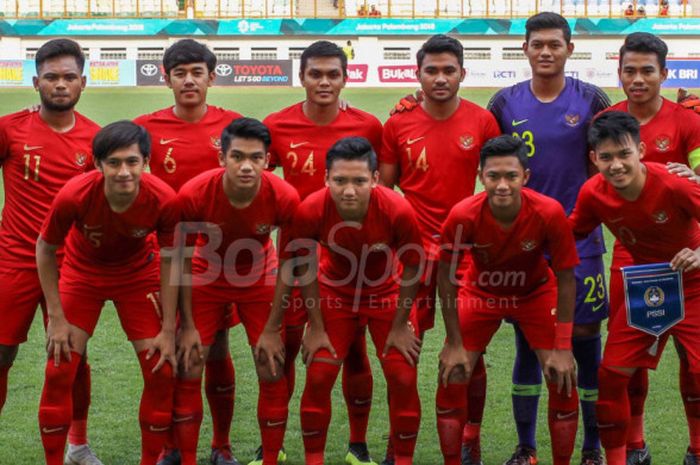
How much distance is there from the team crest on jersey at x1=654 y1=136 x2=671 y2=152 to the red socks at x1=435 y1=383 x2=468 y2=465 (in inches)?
59.0

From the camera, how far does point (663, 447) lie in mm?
5359

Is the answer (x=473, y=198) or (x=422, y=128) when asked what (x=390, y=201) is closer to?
(x=473, y=198)

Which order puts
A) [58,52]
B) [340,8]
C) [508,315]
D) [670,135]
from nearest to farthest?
1. [508,315]
2. [670,135]
3. [58,52]
4. [340,8]

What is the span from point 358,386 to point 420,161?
1.18m

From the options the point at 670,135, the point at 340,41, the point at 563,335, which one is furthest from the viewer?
the point at 340,41

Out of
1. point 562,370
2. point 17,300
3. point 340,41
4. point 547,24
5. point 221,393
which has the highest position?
point 340,41

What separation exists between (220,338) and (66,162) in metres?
1.16

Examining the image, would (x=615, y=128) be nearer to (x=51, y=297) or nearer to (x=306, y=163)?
(x=306, y=163)

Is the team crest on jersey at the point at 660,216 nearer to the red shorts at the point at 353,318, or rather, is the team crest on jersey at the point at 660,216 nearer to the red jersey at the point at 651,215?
the red jersey at the point at 651,215

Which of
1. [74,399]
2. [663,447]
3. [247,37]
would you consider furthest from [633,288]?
[247,37]

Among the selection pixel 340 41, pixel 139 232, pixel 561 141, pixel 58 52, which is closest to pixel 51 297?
pixel 139 232

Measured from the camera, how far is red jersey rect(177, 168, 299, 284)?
15.5 ft

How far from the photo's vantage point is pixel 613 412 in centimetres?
464

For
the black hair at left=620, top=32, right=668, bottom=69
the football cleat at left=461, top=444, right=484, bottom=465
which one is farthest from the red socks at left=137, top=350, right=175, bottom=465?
the black hair at left=620, top=32, right=668, bottom=69
